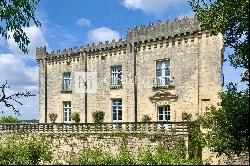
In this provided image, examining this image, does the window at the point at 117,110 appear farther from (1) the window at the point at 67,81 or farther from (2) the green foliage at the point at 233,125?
(2) the green foliage at the point at 233,125

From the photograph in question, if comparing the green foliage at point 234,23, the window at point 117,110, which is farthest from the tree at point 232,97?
A: the window at point 117,110

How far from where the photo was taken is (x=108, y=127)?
2475cm

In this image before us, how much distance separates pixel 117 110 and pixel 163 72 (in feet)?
17.9

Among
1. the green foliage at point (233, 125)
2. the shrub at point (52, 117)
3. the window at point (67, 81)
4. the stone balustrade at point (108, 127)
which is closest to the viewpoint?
the green foliage at point (233, 125)

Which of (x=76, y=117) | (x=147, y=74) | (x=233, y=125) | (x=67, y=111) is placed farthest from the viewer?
(x=67, y=111)

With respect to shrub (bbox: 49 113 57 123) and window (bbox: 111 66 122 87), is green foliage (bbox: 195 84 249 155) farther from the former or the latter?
shrub (bbox: 49 113 57 123)

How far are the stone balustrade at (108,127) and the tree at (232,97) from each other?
4641 mm

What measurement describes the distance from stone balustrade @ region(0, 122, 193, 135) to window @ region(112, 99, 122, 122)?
18.7ft

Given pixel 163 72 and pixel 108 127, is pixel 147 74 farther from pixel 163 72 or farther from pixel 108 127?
pixel 108 127

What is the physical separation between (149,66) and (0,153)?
1281 centimetres

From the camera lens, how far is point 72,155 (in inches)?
1003

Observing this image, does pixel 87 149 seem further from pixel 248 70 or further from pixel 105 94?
pixel 248 70

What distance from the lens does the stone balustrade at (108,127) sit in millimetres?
21672

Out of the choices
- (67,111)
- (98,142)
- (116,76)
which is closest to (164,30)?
(116,76)
